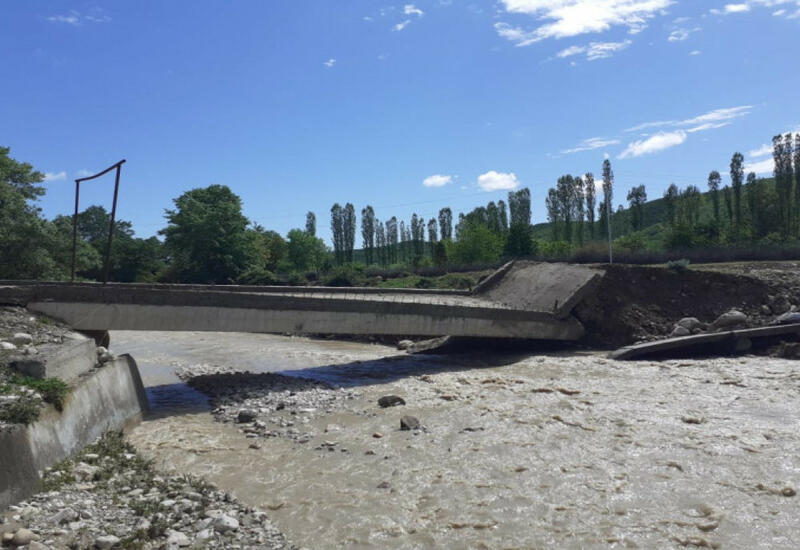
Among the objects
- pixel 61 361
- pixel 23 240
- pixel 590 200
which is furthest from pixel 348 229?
pixel 61 361

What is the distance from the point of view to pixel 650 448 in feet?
30.4

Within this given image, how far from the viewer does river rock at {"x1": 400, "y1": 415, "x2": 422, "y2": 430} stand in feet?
35.2

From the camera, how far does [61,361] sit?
30.3 ft

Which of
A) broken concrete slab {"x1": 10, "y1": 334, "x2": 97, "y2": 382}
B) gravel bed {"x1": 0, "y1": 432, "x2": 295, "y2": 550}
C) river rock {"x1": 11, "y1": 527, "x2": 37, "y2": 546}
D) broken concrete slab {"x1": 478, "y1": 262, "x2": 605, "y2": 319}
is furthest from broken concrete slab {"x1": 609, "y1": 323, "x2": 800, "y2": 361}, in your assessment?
river rock {"x1": 11, "y1": 527, "x2": 37, "y2": 546}

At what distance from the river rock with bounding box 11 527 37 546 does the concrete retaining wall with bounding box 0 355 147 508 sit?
0.75m

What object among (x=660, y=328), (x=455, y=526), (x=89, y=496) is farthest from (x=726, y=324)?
(x=89, y=496)

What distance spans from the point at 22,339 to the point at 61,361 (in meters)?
1.75

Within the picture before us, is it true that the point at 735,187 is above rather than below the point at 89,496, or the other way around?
above

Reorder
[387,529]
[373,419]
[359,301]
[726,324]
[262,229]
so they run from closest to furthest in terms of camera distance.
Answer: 1. [387,529]
2. [373,419]
3. [359,301]
4. [726,324]
5. [262,229]

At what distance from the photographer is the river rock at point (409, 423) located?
10727 mm

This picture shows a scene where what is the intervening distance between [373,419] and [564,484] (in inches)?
184

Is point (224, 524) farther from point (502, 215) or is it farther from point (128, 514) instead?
point (502, 215)

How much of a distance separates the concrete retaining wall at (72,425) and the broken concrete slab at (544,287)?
41.5 feet

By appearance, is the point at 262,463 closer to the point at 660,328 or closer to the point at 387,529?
the point at 387,529
